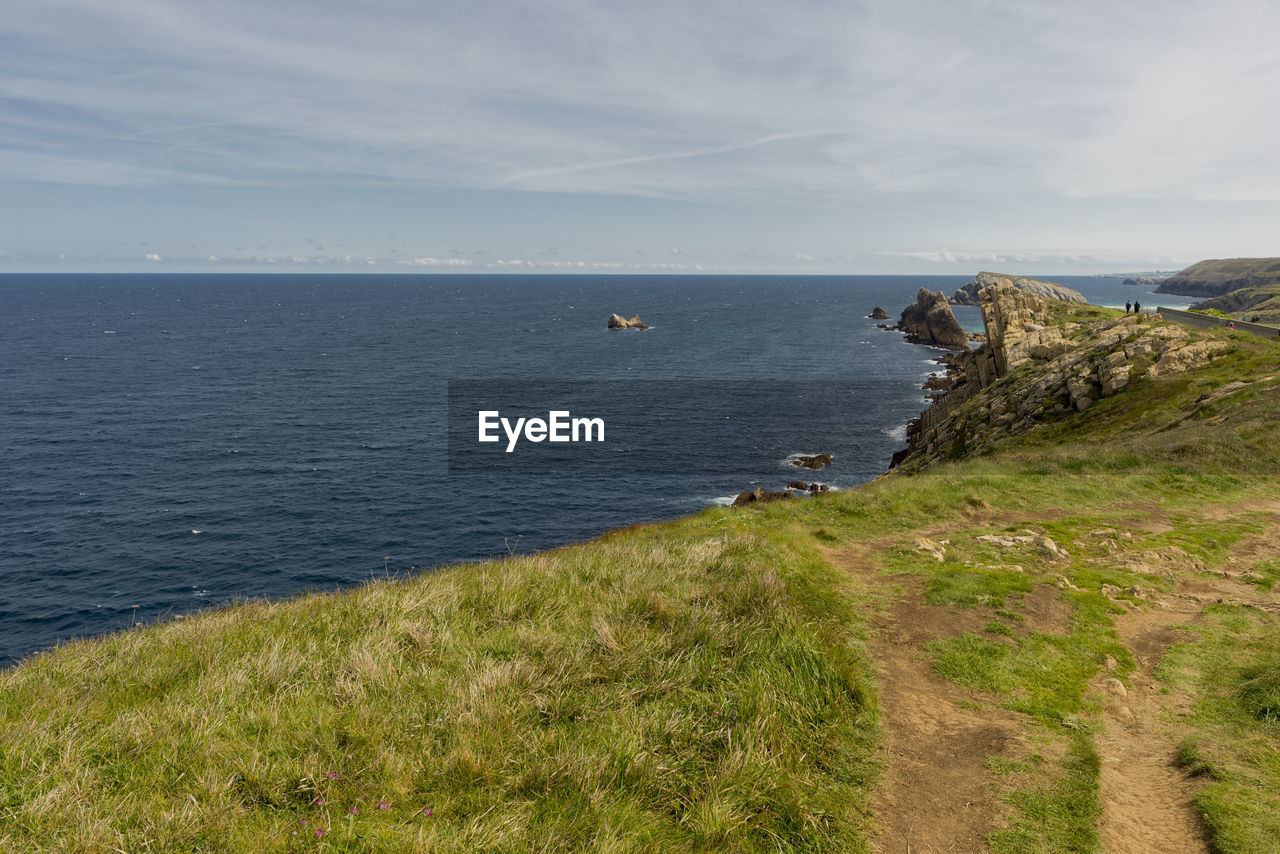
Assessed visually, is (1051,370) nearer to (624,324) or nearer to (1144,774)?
(1144,774)

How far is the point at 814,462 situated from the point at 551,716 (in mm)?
56968

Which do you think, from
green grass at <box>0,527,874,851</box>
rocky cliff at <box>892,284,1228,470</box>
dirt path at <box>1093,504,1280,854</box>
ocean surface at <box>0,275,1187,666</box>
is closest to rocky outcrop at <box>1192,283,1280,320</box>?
ocean surface at <box>0,275,1187,666</box>

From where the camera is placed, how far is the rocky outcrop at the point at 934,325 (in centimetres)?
14100

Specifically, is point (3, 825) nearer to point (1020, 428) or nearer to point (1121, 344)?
point (1020, 428)

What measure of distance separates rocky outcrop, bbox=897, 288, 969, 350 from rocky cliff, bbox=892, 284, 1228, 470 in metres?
83.2

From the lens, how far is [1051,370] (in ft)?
144

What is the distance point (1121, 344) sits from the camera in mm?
41188

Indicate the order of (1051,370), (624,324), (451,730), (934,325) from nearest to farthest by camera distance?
(451,730), (1051,370), (934,325), (624,324)

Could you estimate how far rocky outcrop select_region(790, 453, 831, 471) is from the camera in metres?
62.1

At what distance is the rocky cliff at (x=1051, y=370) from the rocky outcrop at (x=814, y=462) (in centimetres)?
667

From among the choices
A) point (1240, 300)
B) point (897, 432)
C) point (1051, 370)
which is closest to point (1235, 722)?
point (1051, 370)

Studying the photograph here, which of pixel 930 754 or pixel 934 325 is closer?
pixel 930 754

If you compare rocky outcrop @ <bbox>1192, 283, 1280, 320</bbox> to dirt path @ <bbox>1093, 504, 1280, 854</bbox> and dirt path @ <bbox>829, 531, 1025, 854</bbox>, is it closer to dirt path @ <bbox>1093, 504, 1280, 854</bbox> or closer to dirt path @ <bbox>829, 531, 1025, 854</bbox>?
dirt path @ <bbox>1093, 504, 1280, 854</bbox>

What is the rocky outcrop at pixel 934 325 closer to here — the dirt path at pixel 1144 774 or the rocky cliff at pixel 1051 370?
the rocky cliff at pixel 1051 370
